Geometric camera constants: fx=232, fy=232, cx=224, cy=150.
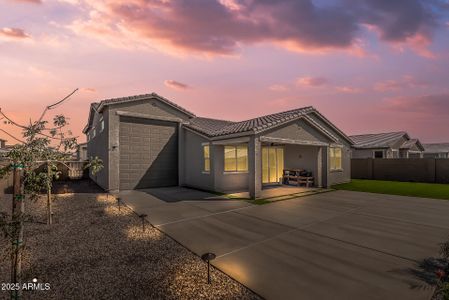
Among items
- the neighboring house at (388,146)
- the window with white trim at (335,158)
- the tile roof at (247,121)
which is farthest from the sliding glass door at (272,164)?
the neighboring house at (388,146)

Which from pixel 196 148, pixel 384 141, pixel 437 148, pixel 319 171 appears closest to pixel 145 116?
pixel 196 148

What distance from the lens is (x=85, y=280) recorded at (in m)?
4.22

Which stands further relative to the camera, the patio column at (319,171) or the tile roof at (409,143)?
the tile roof at (409,143)

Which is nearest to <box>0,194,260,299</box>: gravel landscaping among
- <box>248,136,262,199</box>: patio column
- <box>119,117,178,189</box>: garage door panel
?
<box>248,136,262,199</box>: patio column

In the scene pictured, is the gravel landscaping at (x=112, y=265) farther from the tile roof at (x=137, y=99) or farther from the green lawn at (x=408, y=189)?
the green lawn at (x=408, y=189)

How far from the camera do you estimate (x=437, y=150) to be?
3772cm

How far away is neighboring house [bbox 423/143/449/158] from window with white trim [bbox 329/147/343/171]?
28.9 meters

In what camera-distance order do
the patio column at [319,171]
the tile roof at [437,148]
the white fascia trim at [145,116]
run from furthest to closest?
the tile roof at [437,148], the patio column at [319,171], the white fascia trim at [145,116]

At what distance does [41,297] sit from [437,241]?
8810mm

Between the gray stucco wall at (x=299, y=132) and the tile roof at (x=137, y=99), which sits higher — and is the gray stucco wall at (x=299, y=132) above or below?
below

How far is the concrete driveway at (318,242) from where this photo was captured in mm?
4031

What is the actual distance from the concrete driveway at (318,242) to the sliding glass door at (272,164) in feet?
21.2

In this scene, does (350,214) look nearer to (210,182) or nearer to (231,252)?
(231,252)

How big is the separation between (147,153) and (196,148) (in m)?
3.45
